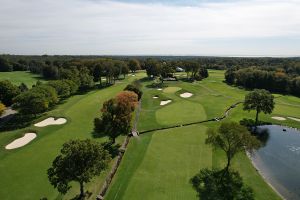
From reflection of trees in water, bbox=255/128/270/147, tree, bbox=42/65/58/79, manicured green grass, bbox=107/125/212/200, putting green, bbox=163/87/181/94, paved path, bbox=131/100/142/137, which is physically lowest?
reflection of trees in water, bbox=255/128/270/147

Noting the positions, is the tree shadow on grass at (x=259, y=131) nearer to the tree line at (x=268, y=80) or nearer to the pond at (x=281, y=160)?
the pond at (x=281, y=160)

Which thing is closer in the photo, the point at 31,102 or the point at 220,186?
the point at 220,186

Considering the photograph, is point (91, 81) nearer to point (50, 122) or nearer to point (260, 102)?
point (50, 122)

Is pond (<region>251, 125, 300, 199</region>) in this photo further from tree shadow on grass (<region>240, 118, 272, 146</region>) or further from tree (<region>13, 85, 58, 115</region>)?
tree (<region>13, 85, 58, 115</region>)

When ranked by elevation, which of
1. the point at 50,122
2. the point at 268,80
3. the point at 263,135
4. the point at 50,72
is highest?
the point at 50,72

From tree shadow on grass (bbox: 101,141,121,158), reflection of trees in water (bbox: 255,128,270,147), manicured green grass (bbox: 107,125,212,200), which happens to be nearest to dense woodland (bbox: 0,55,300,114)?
tree shadow on grass (bbox: 101,141,121,158)

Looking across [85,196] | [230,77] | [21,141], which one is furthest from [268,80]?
[85,196]

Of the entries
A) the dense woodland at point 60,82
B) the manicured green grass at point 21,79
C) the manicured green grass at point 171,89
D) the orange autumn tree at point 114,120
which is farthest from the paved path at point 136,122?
the manicured green grass at point 21,79
